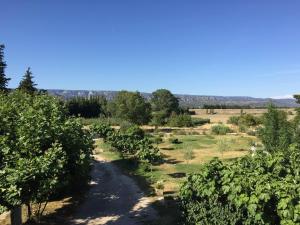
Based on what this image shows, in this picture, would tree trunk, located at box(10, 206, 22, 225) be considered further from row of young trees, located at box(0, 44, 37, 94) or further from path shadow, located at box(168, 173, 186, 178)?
row of young trees, located at box(0, 44, 37, 94)

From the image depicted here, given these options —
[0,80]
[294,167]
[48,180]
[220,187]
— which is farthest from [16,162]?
[0,80]

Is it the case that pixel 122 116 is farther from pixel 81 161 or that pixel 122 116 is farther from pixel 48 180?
pixel 48 180

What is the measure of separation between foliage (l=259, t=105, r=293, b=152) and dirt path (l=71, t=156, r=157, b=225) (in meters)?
12.2

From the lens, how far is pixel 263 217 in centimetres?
1128

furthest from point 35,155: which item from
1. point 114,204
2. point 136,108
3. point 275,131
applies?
point 136,108

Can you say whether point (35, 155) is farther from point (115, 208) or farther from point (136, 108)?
point (136, 108)

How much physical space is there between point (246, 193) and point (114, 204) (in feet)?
35.7

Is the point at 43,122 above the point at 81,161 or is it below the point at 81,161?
above

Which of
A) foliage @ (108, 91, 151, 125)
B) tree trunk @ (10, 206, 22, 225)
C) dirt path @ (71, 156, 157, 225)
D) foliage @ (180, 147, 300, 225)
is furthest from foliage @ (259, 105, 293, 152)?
foliage @ (108, 91, 151, 125)

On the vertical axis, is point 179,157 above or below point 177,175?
below

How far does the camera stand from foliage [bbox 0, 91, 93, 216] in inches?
494

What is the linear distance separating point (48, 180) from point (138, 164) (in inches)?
811

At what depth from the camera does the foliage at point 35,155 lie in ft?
41.2

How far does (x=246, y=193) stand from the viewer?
1184cm
